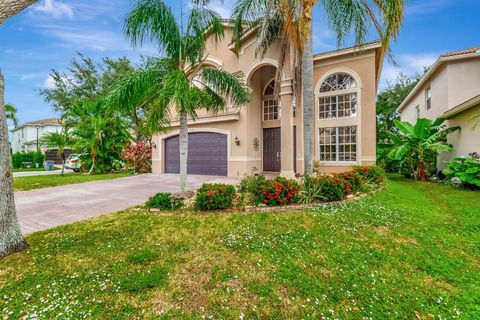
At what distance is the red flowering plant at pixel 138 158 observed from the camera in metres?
17.3

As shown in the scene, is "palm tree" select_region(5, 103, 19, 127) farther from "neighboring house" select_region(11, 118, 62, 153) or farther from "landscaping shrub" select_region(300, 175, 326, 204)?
"landscaping shrub" select_region(300, 175, 326, 204)

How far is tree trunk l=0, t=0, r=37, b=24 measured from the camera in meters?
3.44

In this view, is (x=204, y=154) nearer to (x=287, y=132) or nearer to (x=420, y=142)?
(x=287, y=132)

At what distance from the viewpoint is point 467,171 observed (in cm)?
880

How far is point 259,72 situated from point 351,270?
12.4 meters

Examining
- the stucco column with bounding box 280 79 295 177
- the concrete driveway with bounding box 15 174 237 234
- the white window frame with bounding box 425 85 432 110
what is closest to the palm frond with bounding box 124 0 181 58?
the concrete driveway with bounding box 15 174 237 234

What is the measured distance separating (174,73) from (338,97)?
959 cm

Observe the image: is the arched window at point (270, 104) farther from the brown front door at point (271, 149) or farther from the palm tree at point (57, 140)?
the palm tree at point (57, 140)

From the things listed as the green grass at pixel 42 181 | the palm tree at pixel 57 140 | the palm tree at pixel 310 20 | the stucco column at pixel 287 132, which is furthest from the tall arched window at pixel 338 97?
the palm tree at pixel 57 140

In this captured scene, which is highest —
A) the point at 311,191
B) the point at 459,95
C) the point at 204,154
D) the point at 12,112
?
the point at 12,112

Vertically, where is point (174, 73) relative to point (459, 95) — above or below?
below

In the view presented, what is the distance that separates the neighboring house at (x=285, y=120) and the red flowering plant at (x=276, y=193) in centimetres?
510

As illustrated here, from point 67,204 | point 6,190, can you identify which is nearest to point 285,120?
point 67,204

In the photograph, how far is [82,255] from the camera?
12.5ft
